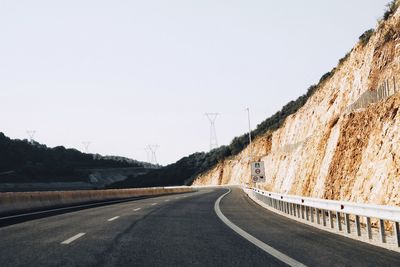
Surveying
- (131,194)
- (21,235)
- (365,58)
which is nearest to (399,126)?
(21,235)

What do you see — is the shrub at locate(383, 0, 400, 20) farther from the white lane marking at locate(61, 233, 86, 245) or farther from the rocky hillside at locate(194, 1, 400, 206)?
the white lane marking at locate(61, 233, 86, 245)

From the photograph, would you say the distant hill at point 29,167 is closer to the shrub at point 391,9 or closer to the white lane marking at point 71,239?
the shrub at point 391,9

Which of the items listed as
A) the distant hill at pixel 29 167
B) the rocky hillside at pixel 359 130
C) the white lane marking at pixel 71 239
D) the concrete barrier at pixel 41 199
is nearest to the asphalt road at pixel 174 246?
the white lane marking at pixel 71 239

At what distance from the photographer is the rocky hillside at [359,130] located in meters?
18.0

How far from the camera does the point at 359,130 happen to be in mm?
24797

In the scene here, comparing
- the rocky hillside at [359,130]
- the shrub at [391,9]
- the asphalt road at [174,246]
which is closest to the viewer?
the asphalt road at [174,246]

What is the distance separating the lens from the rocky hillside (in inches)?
709

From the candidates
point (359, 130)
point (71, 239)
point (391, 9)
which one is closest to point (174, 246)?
point (71, 239)

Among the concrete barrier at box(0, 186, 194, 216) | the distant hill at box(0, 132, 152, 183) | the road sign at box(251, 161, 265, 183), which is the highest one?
the distant hill at box(0, 132, 152, 183)

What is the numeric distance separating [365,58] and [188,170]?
122380 mm

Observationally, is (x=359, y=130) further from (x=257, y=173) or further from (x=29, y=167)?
(x=29, y=167)

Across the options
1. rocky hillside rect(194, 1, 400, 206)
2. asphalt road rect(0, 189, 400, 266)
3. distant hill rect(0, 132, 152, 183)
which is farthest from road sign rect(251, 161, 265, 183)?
distant hill rect(0, 132, 152, 183)

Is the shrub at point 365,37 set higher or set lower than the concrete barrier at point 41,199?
higher

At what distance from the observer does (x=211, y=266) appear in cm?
729
